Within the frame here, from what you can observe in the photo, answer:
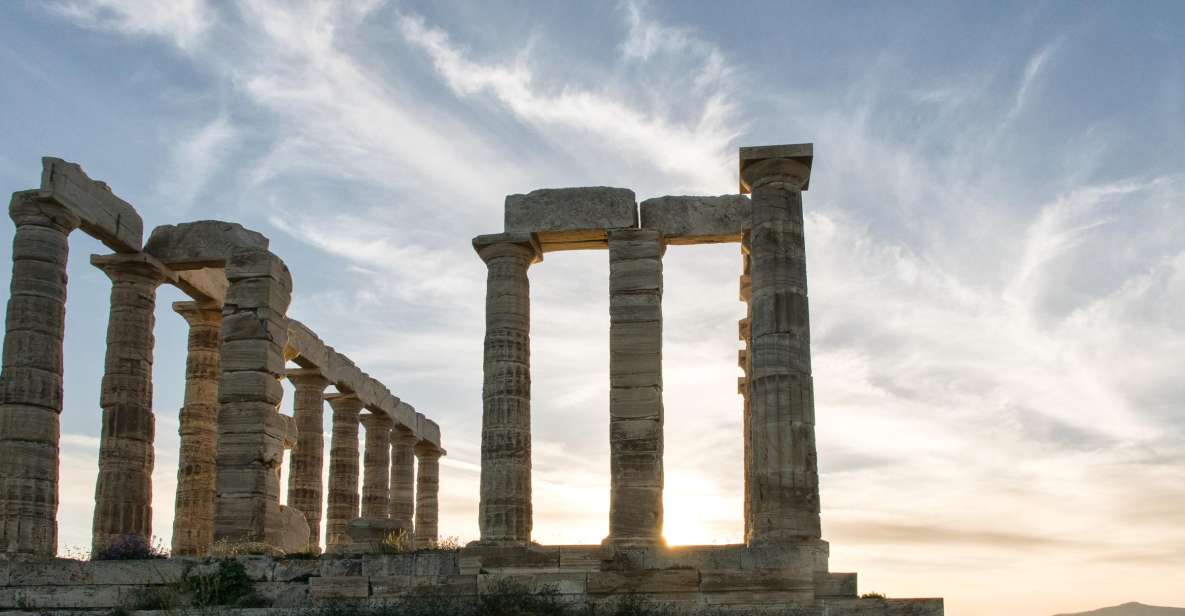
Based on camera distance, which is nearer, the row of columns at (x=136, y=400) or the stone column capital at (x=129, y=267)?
the row of columns at (x=136, y=400)

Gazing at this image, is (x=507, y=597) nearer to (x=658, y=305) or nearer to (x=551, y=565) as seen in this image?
(x=551, y=565)

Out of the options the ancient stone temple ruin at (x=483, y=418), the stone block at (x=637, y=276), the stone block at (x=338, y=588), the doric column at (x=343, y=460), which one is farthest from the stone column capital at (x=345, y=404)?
the stone block at (x=338, y=588)

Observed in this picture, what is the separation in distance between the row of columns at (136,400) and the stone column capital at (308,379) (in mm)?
4229

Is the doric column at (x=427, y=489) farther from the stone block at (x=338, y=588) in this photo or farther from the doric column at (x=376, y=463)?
the stone block at (x=338, y=588)

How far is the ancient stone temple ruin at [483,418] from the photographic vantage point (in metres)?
21.7

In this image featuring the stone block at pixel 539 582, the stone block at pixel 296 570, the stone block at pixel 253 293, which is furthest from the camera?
the stone block at pixel 253 293

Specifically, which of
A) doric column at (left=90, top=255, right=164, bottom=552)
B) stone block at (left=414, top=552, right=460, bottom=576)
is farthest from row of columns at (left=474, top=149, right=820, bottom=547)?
doric column at (left=90, top=255, right=164, bottom=552)

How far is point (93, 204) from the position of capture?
91.7ft

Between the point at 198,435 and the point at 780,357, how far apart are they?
1579 cm

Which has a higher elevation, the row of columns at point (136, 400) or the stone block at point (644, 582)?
the row of columns at point (136, 400)

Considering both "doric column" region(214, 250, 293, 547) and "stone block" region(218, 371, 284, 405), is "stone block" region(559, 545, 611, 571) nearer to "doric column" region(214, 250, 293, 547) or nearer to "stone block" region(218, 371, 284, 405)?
"doric column" region(214, 250, 293, 547)

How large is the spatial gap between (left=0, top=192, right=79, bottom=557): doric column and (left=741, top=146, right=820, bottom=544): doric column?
13.9 meters

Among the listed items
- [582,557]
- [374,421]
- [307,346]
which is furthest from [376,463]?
[582,557]

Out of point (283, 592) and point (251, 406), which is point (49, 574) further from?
point (251, 406)
